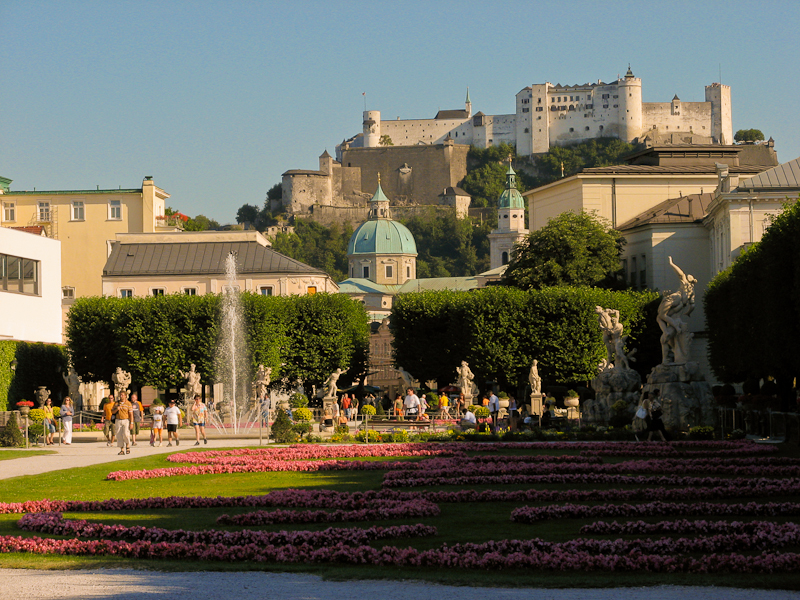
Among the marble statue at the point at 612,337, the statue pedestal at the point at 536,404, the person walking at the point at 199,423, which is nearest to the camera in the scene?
the person walking at the point at 199,423

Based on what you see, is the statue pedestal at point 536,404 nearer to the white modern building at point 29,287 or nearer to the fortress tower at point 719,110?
the white modern building at point 29,287

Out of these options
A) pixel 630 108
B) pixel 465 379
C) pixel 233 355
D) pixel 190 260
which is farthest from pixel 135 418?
pixel 630 108

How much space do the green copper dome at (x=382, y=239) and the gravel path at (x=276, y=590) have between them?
523 ft

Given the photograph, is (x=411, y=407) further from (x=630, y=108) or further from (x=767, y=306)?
(x=630, y=108)

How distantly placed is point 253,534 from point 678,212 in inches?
2432

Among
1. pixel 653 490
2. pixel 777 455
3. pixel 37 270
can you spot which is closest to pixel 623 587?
pixel 653 490

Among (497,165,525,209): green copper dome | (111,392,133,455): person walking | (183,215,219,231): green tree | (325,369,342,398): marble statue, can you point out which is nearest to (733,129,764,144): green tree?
(497,165,525,209): green copper dome

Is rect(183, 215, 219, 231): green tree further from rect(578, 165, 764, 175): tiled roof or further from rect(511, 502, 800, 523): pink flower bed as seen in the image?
rect(511, 502, 800, 523): pink flower bed

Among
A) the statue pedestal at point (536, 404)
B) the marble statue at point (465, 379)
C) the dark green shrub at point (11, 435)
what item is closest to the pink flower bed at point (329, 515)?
the dark green shrub at point (11, 435)

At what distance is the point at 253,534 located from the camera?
14.0 metres

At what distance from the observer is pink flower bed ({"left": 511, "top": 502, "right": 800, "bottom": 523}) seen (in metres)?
16.0

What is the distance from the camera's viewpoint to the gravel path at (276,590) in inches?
428

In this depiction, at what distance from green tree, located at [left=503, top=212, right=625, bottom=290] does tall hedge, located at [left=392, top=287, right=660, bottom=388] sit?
6871 mm

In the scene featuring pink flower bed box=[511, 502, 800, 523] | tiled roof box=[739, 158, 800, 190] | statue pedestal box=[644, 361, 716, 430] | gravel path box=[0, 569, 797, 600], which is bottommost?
gravel path box=[0, 569, 797, 600]
